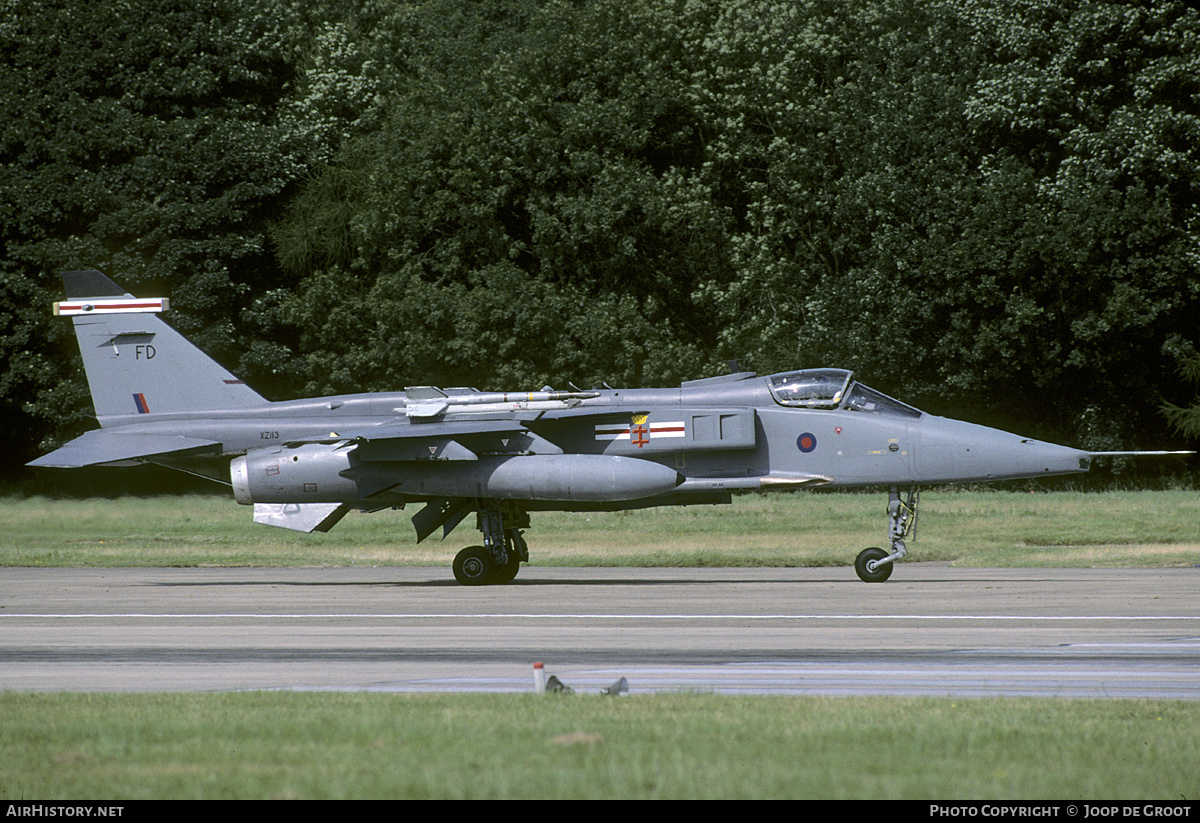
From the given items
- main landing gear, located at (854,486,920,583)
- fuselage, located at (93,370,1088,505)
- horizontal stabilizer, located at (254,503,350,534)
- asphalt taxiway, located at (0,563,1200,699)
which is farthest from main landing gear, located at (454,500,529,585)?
main landing gear, located at (854,486,920,583)

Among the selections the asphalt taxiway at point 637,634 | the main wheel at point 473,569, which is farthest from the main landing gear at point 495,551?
the asphalt taxiway at point 637,634

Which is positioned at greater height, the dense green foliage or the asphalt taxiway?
the dense green foliage

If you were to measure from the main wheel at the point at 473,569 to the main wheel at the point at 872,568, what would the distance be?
17.1 ft

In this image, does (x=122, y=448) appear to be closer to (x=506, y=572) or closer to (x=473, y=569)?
(x=473, y=569)

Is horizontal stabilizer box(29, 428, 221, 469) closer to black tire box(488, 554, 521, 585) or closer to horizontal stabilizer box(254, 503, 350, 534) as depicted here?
horizontal stabilizer box(254, 503, 350, 534)

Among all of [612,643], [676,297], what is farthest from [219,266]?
[612,643]

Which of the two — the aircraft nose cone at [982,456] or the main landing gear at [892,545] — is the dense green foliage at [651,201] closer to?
the aircraft nose cone at [982,456]

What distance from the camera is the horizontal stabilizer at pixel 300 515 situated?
2100 centimetres

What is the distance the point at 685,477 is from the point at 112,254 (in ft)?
88.8

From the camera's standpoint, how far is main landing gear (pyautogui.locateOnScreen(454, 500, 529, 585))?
20.1m

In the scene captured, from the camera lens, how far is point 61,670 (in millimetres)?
11234

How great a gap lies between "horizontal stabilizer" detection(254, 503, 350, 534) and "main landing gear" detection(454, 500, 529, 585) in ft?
6.87

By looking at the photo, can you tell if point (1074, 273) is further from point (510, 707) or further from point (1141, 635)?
point (510, 707)

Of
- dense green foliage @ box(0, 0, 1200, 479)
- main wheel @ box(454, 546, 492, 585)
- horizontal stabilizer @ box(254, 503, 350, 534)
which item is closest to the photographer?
main wheel @ box(454, 546, 492, 585)
